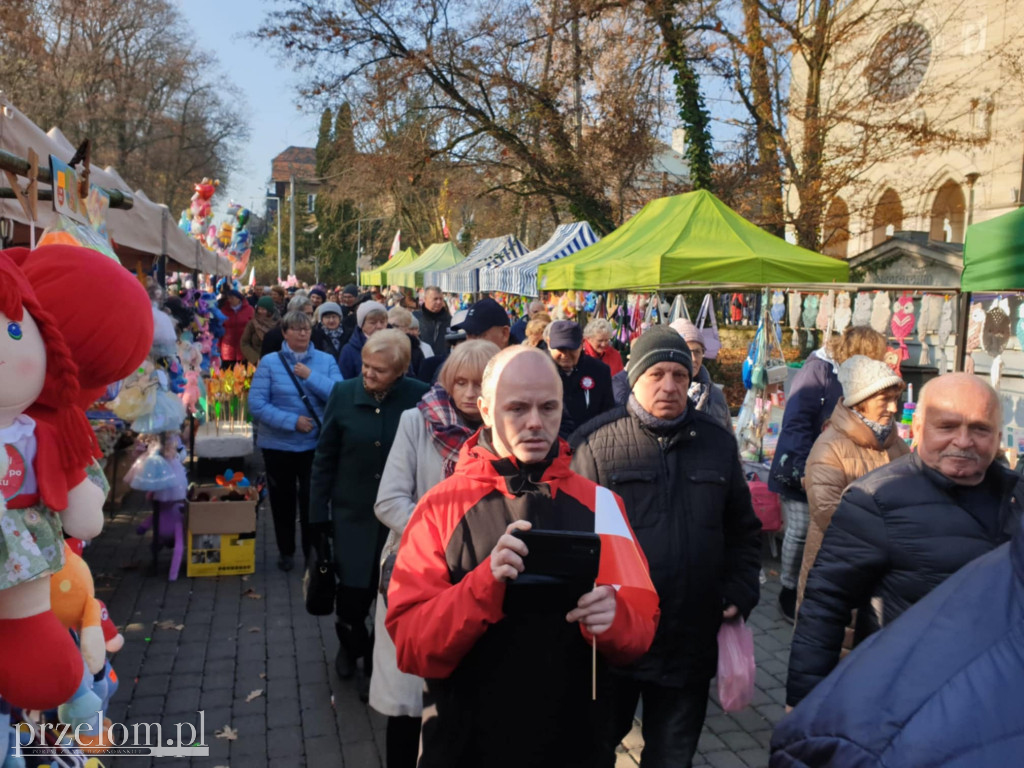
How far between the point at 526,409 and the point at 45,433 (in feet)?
4.67

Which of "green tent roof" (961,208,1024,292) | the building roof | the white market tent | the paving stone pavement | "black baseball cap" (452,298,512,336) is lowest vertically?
the paving stone pavement

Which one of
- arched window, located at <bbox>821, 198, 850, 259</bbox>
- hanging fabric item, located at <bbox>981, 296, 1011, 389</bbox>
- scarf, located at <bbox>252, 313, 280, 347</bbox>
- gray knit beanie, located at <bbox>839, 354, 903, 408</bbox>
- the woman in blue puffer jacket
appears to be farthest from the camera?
arched window, located at <bbox>821, 198, 850, 259</bbox>

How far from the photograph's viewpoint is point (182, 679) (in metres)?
4.38

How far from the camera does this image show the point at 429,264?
78.3 ft

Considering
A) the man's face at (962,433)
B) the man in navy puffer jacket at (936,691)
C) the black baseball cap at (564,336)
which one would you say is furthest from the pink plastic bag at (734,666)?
the black baseball cap at (564,336)

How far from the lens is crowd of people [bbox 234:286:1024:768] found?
171cm

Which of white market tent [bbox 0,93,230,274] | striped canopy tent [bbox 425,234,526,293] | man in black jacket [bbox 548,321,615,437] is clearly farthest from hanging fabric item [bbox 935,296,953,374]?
striped canopy tent [bbox 425,234,526,293]

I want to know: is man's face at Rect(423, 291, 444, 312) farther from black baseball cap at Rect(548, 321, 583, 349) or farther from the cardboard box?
black baseball cap at Rect(548, 321, 583, 349)

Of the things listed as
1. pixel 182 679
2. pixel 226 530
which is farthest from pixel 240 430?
pixel 182 679

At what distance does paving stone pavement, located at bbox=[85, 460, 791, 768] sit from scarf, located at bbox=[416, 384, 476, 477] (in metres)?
1.53

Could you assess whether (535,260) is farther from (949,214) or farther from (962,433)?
(949,214)

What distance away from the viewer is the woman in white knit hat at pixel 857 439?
11.9ft

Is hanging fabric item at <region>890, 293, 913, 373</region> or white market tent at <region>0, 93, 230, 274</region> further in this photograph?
hanging fabric item at <region>890, 293, 913, 373</region>

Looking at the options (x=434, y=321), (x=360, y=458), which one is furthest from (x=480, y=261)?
(x=360, y=458)
